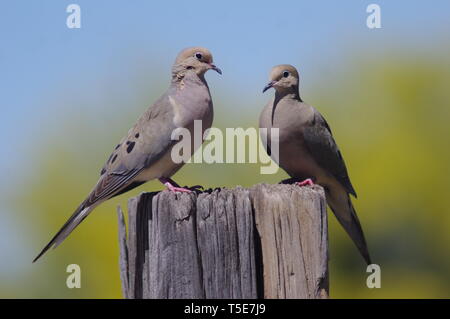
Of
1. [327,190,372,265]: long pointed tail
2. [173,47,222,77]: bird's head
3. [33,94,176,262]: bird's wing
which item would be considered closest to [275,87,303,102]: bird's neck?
[173,47,222,77]: bird's head

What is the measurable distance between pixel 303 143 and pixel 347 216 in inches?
28.1

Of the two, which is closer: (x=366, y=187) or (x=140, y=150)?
(x=140, y=150)

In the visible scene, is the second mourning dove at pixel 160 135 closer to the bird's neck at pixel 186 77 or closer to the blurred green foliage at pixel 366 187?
the bird's neck at pixel 186 77

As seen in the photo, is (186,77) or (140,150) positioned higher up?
(186,77)

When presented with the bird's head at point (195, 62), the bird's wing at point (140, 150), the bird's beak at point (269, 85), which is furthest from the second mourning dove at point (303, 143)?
the bird's wing at point (140, 150)

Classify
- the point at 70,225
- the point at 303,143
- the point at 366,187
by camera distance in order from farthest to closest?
the point at 366,187 → the point at 303,143 → the point at 70,225

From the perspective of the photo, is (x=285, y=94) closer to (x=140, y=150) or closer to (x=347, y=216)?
(x=347, y=216)

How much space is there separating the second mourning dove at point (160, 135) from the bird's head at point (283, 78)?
0.74 metres

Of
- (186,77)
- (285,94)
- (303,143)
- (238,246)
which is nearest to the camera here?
(238,246)

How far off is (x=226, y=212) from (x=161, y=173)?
181cm

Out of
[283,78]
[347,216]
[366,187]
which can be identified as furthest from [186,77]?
[366,187]

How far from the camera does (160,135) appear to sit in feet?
17.3

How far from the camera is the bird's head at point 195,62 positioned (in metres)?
5.46

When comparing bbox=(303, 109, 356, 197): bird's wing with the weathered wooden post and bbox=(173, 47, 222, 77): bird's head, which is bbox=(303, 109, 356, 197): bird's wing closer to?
bbox=(173, 47, 222, 77): bird's head
